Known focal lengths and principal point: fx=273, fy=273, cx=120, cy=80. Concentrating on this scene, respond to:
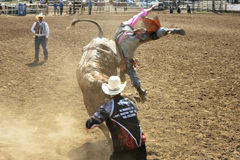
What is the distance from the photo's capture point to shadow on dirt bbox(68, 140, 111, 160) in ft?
14.5

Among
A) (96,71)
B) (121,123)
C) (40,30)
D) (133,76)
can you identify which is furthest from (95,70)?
(40,30)

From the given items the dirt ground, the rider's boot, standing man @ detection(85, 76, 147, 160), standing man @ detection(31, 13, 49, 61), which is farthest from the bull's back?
standing man @ detection(31, 13, 49, 61)

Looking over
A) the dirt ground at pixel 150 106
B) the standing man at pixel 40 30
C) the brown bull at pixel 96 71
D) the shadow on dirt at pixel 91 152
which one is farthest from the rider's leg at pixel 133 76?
the standing man at pixel 40 30

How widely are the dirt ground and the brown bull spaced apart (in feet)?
1.74

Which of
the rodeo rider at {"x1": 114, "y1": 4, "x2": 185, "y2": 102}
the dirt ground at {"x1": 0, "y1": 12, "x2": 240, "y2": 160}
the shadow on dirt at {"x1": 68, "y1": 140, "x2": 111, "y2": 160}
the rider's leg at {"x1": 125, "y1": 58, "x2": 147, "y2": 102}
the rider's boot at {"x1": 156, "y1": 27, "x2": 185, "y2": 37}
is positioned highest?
the rider's boot at {"x1": 156, "y1": 27, "x2": 185, "y2": 37}

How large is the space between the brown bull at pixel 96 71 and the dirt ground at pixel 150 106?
1.74 ft

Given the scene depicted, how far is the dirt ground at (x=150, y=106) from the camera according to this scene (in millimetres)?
4527

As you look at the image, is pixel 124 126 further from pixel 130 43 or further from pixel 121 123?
pixel 130 43

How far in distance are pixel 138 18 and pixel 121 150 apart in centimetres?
270

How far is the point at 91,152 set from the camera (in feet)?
15.0

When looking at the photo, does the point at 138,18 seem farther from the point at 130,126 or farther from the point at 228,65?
the point at 228,65

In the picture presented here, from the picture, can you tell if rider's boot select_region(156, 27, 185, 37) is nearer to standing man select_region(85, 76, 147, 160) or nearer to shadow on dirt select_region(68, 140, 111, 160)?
standing man select_region(85, 76, 147, 160)

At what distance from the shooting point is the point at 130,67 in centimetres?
519

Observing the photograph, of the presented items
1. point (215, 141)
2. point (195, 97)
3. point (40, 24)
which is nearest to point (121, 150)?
point (215, 141)
